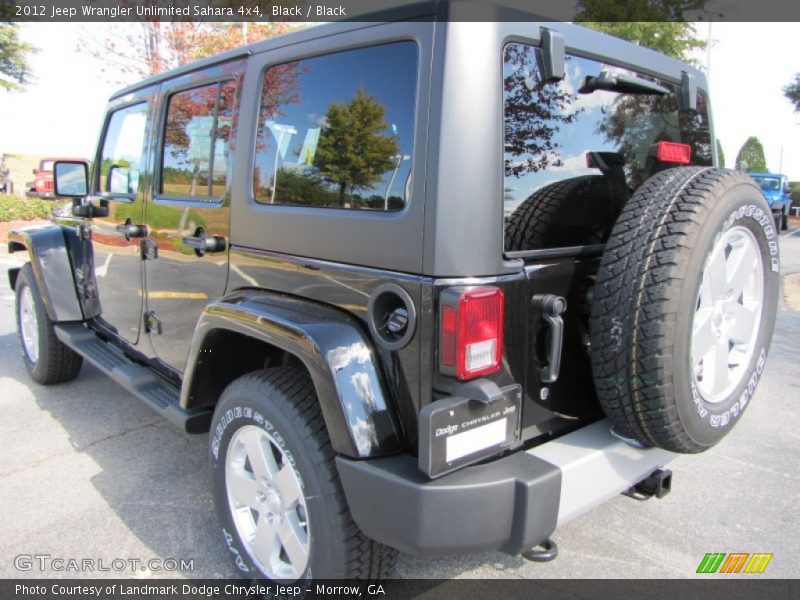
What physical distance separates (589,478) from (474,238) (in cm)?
84

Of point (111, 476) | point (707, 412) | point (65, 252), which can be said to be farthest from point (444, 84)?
point (65, 252)

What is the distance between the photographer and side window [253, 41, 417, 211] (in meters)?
1.82

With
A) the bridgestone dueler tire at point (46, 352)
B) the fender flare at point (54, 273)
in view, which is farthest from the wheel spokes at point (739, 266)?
the bridgestone dueler tire at point (46, 352)

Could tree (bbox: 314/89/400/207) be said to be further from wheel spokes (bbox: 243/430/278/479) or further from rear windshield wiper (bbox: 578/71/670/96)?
wheel spokes (bbox: 243/430/278/479)

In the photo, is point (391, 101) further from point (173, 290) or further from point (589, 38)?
point (173, 290)

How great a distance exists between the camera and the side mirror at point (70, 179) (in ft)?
12.6

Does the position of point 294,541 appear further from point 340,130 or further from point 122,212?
point 122,212

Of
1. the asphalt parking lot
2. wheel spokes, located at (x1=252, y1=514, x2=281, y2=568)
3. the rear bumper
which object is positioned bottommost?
the asphalt parking lot

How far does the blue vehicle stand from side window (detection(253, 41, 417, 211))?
20.9 metres

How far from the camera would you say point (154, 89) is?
314cm

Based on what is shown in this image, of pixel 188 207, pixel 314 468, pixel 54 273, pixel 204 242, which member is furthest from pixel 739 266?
pixel 54 273

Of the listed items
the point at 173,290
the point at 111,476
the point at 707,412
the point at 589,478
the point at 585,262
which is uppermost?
the point at 585,262

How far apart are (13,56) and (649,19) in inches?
844

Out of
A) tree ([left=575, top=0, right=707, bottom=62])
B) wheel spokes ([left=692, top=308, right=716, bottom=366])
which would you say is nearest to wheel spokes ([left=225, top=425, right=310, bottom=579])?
wheel spokes ([left=692, top=308, right=716, bottom=366])
